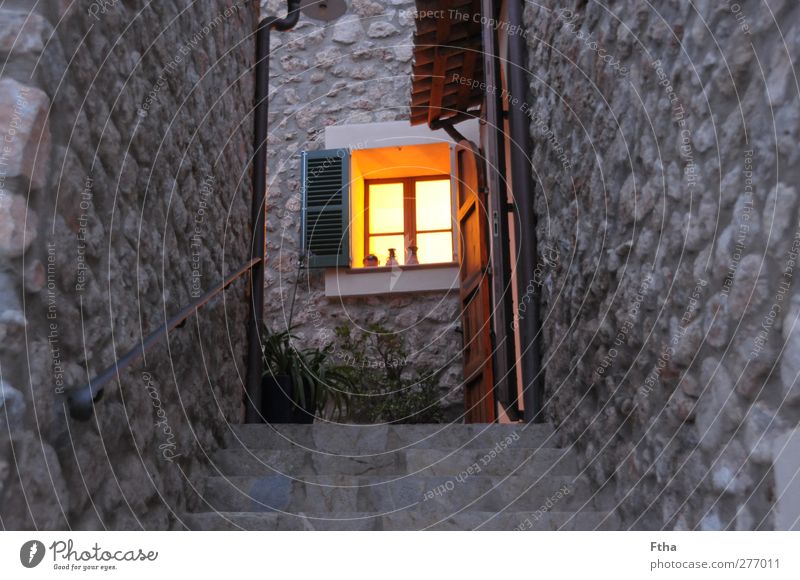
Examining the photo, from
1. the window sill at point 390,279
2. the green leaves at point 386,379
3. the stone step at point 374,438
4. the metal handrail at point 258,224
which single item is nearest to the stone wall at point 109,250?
the stone step at point 374,438

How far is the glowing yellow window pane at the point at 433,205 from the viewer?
247 inches

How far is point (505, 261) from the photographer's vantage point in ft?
13.1

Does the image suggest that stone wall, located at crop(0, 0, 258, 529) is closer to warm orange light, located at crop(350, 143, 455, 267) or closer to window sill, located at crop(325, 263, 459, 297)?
window sill, located at crop(325, 263, 459, 297)

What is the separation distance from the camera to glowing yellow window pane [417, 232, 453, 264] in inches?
242

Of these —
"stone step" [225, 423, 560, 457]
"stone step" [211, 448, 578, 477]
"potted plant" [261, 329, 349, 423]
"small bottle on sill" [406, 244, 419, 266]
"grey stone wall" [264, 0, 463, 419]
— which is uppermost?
"grey stone wall" [264, 0, 463, 419]

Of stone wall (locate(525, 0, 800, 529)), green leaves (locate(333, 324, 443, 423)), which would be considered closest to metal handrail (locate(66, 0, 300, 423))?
stone wall (locate(525, 0, 800, 529))

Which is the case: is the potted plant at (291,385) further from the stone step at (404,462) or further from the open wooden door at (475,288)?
the open wooden door at (475,288)

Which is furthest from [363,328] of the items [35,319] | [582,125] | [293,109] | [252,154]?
[35,319]

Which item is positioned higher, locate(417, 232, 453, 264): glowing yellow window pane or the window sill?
locate(417, 232, 453, 264): glowing yellow window pane

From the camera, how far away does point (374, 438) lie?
3.04 metres

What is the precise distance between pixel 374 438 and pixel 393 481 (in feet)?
1.20

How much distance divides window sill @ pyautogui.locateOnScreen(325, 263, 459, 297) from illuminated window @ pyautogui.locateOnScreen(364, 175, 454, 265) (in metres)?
0.16

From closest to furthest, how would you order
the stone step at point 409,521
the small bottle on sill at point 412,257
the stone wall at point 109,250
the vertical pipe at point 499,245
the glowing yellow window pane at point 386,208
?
the stone wall at point 109,250 < the stone step at point 409,521 < the vertical pipe at point 499,245 < the small bottle on sill at point 412,257 < the glowing yellow window pane at point 386,208

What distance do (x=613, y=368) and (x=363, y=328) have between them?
3665mm
